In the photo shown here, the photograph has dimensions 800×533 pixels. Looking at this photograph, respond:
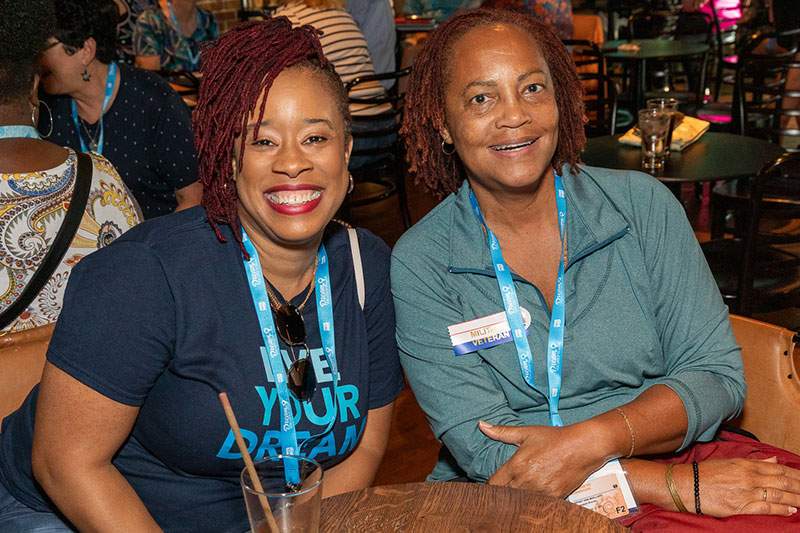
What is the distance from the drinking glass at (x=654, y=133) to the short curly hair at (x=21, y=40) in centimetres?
226

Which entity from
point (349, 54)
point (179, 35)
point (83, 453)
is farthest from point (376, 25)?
point (83, 453)

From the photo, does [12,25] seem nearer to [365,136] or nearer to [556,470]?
[556,470]

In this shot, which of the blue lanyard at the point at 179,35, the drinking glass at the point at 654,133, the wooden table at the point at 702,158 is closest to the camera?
the wooden table at the point at 702,158

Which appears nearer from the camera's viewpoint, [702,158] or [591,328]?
[591,328]

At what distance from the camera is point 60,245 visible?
2.07 m

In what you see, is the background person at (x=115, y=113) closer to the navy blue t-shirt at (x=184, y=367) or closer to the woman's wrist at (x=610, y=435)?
the navy blue t-shirt at (x=184, y=367)

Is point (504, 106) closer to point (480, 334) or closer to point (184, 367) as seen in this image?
point (480, 334)

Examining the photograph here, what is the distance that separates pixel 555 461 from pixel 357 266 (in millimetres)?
549

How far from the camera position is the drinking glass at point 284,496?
1.21 metres

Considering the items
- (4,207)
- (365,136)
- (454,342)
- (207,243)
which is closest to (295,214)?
(207,243)

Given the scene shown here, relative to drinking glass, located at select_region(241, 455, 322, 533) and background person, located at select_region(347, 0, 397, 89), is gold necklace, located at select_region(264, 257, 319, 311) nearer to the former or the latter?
drinking glass, located at select_region(241, 455, 322, 533)

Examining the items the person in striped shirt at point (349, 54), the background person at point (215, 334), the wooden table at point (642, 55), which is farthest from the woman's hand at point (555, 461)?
the wooden table at point (642, 55)

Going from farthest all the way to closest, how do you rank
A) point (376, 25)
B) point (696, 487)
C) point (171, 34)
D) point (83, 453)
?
point (376, 25) → point (171, 34) → point (696, 487) → point (83, 453)

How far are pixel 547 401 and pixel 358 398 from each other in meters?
0.39
